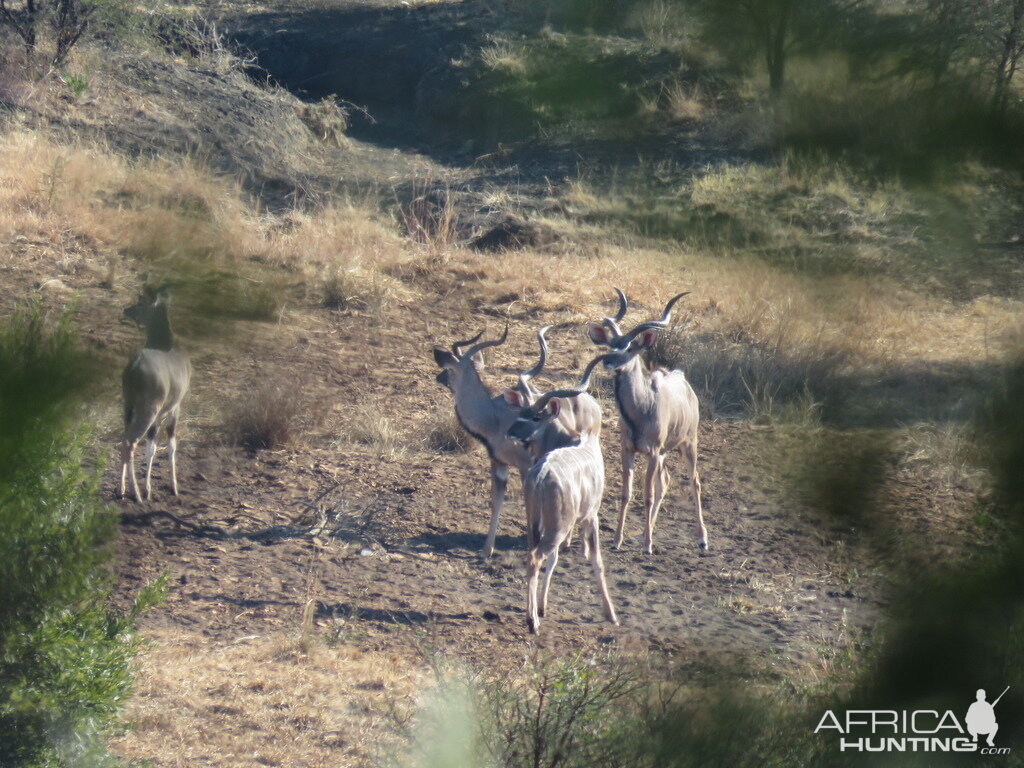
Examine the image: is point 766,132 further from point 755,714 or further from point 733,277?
point 755,714

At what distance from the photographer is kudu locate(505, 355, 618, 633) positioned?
6426 mm

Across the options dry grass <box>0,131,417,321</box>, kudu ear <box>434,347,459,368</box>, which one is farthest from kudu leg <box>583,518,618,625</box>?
dry grass <box>0,131,417,321</box>

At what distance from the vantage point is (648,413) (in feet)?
26.4

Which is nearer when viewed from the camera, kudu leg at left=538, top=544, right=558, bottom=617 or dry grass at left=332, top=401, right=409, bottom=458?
kudu leg at left=538, top=544, right=558, bottom=617

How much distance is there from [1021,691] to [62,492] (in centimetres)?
323

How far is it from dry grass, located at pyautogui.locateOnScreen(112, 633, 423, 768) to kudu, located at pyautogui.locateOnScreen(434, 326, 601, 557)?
202 centimetres

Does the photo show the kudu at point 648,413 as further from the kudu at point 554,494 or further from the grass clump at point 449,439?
the grass clump at point 449,439

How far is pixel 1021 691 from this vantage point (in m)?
1.71

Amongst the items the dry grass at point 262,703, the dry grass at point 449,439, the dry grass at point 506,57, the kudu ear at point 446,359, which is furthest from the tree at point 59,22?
the dry grass at point 506,57

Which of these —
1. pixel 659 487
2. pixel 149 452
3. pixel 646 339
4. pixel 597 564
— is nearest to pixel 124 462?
pixel 149 452

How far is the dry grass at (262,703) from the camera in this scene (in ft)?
16.9

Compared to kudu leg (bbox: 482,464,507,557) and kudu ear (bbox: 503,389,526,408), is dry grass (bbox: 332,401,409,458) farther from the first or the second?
kudu ear (bbox: 503,389,526,408)

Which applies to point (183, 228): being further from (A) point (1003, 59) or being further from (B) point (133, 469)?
(B) point (133, 469)

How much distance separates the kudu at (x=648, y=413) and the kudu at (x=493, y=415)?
0.29 m
